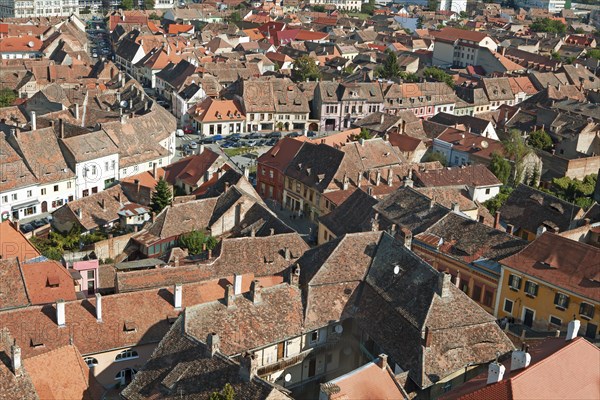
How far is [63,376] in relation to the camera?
36312mm

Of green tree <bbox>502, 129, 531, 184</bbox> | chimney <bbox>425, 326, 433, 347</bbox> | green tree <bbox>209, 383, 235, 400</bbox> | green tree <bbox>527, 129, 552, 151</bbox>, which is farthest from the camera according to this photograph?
green tree <bbox>527, 129, 552, 151</bbox>

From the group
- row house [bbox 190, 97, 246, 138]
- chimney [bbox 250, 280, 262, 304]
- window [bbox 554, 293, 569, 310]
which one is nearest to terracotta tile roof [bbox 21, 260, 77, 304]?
chimney [bbox 250, 280, 262, 304]

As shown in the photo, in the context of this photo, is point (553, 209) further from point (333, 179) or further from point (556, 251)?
point (333, 179)

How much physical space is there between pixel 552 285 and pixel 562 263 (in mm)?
1618

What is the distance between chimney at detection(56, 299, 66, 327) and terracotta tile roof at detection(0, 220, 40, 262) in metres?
14.7

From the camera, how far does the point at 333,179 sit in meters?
72.1

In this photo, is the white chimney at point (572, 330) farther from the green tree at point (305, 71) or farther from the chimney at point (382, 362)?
the green tree at point (305, 71)

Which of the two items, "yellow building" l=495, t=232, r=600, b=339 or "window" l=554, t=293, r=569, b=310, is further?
"window" l=554, t=293, r=569, b=310

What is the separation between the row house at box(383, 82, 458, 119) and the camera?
117 metres

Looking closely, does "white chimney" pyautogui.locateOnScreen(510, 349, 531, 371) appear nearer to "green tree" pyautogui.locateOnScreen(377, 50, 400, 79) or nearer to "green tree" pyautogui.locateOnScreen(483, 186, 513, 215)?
"green tree" pyautogui.locateOnScreen(483, 186, 513, 215)

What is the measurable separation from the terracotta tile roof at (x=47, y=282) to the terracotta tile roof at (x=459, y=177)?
36.9 metres

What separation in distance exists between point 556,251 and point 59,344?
3044cm

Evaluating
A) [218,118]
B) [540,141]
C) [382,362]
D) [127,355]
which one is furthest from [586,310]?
[218,118]

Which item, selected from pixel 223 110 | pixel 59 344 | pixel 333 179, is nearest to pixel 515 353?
pixel 59 344
